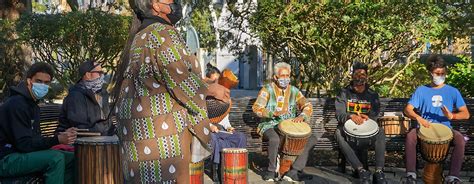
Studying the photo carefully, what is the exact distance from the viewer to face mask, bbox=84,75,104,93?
7.12 m

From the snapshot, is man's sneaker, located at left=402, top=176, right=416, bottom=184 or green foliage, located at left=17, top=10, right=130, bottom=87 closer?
man's sneaker, located at left=402, top=176, right=416, bottom=184

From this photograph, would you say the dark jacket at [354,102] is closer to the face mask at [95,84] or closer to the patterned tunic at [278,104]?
the patterned tunic at [278,104]

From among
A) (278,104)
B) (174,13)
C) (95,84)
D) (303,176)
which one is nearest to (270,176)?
(303,176)

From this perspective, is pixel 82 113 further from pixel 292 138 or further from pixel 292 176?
pixel 292 176

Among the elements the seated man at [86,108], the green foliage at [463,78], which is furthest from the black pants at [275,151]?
the green foliage at [463,78]

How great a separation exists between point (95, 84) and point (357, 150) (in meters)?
3.07

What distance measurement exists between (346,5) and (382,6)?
0.46 metres

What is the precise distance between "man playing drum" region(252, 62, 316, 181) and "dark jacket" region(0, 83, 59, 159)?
302cm

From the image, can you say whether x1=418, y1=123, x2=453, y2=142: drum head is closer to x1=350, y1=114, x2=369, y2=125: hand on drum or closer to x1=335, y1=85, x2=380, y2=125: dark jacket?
x1=350, y1=114, x2=369, y2=125: hand on drum

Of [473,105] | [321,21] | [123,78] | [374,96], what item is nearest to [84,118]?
[123,78]

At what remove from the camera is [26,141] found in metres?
5.89

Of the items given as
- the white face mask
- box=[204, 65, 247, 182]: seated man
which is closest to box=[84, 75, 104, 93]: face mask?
box=[204, 65, 247, 182]: seated man

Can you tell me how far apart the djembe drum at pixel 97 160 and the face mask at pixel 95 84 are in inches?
54.7

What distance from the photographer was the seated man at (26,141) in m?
5.85
